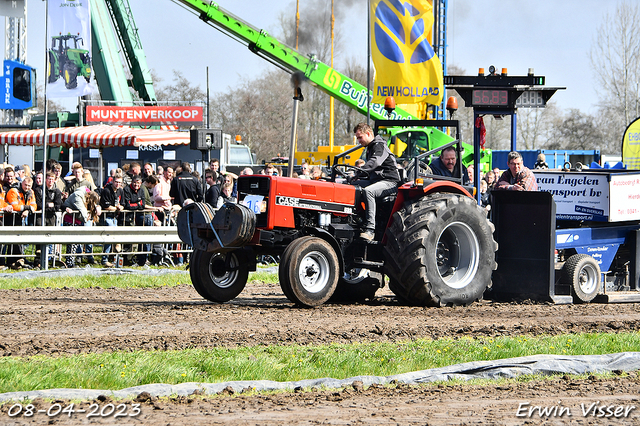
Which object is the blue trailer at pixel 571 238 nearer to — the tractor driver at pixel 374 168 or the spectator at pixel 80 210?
the tractor driver at pixel 374 168

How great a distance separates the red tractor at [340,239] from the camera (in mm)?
9344

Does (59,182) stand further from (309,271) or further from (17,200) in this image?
(309,271)

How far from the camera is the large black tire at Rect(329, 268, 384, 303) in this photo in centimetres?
1045

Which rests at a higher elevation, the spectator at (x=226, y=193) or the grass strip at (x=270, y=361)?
the spectator at (x=226, y=193)

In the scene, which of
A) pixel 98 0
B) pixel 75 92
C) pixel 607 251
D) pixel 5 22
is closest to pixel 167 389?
pixel 607 251

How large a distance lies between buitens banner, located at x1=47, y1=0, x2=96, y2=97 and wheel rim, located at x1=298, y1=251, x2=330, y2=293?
61.5 feet

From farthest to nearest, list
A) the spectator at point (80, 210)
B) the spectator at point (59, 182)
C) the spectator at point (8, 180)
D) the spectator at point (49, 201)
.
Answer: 1. the spectator at point (59, 182)
2. the spectator at point (80, 210)
3. the spectator at point (49, 201)
4. the spectator at point (8, 180)

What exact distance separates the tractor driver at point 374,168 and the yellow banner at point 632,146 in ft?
40.5

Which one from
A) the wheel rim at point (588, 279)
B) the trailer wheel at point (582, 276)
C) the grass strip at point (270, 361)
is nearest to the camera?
the grass strip at point (270, 361)

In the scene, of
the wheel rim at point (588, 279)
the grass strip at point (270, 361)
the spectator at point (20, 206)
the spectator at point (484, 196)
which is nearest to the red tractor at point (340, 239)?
the wheel rim at point (588, 279)

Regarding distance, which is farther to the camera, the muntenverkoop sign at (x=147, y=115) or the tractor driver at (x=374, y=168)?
the muntenverkoop sign at (x=147, y=115)

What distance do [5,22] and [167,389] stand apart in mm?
20870

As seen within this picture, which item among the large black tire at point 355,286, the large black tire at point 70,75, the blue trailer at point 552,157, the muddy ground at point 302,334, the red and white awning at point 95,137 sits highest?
the large black tire at point 70,75

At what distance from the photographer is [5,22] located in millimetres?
23469
